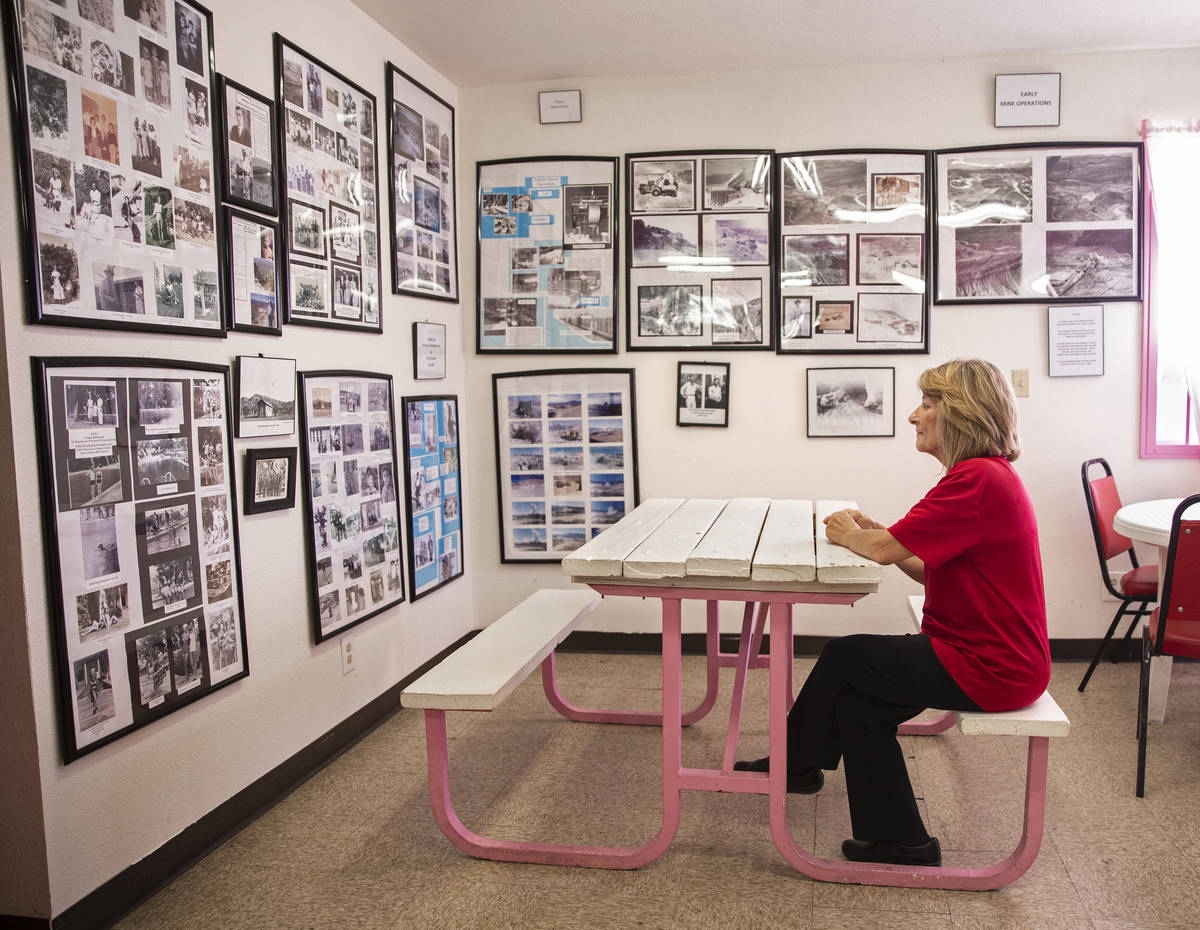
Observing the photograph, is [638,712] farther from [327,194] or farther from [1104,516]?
[327,194]

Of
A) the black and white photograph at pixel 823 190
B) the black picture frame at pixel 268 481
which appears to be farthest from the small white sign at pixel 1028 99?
the black picture frame at pixel 268 481

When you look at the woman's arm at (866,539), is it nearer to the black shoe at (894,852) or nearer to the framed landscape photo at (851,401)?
the black shoe at (894,852)

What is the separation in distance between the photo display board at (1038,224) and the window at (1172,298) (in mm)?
78

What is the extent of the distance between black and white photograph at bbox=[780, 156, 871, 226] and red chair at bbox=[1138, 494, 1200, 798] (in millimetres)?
1942

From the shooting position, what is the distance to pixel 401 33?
359cm

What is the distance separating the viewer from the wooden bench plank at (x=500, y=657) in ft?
7.48

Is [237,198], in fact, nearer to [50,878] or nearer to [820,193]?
[50,878]

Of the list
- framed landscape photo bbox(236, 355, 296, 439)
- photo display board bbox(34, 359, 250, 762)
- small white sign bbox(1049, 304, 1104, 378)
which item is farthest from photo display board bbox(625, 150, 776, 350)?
photo display board bbox(34, 359, 250, 762)

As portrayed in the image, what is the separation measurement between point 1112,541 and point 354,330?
9.84 feet

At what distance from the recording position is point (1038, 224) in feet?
13.0

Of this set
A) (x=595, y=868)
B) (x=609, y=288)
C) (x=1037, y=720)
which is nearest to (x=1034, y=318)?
(x=609, y=288)

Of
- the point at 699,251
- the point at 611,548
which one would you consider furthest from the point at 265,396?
the point at 699,251

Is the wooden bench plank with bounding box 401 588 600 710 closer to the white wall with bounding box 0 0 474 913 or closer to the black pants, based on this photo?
the white wall with bounding box 0 0 474 913

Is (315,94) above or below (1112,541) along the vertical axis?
above
